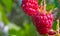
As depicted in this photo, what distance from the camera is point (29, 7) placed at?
0.61m

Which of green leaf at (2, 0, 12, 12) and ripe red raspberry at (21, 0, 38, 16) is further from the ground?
ripe red raspberry at (21, 0, 38, 16)

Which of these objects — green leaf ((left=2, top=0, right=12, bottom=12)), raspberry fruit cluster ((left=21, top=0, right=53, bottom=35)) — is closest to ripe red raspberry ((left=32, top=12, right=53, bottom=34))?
raspberry fruit cluster ((left=21, top=0, right=53, bottom=35))

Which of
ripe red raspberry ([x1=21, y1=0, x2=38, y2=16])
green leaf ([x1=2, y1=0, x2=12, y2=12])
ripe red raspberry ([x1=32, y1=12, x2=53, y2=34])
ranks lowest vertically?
green leaf ([x1=2, y1=0, x2=12, y2=12])

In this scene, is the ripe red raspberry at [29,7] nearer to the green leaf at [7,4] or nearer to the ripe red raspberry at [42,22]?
the ripe red raspberry at [42,22]

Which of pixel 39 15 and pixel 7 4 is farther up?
pixel 39 15

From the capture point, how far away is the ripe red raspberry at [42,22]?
0.58m

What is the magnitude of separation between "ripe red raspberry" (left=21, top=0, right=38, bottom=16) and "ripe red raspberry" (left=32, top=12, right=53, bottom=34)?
0.03m

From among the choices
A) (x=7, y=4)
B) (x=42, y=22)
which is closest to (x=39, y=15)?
(x=42, y=22)

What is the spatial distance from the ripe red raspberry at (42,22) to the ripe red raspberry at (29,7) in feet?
0.08

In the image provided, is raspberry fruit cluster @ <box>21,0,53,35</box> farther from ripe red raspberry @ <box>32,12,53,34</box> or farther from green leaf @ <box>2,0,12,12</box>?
green leaf @ <box>2,0,12,12</box>

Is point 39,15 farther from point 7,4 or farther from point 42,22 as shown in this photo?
point 7,4

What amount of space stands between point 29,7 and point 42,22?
0.08 metres

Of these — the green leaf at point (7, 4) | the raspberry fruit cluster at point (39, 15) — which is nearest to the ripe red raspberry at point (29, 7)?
the raspberry fruit cluster at point (39, 15)

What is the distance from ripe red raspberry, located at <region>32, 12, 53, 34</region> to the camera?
23.0 inches
